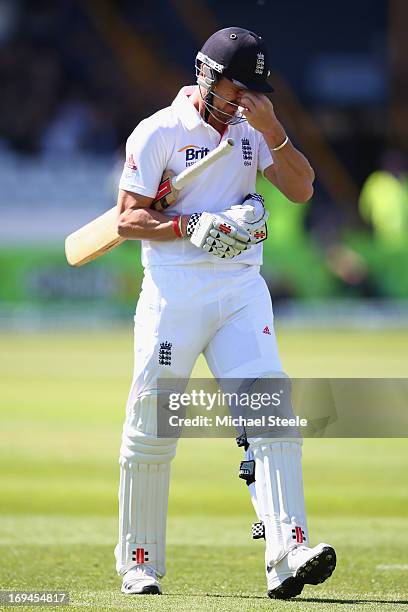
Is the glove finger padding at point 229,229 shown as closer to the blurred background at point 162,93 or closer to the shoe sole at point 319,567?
the shoe sole at point 319,567

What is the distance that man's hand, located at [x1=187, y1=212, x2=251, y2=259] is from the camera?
15.8ft

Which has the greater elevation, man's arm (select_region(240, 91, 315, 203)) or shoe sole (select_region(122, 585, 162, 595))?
man's arm (select_region(240, 91, 315, 203))

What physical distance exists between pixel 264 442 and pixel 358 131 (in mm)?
21248

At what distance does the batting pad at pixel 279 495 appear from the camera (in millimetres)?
4773

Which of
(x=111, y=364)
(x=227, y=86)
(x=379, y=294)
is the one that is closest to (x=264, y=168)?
(x=227, y=86)

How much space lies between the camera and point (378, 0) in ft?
84.8

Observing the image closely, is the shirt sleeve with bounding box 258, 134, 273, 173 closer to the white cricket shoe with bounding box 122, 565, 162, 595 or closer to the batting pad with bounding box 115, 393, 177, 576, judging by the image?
the batting pad with bounding box 115, 393, 177, 576

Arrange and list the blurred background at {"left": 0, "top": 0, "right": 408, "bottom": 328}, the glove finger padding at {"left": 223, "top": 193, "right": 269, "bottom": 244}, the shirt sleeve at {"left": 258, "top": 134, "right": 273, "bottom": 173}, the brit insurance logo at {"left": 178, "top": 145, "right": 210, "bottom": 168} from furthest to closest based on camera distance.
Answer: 1. the blurred background at {"left": 0, "top": 0, "right": 408, "bottom": 328}
2. the shirt sleeve at {"left": 258, "top": 134, "right": 273, "bottom": 173}
3. the brit insurance logo at {"left": 178, "top": 145, "right": 210, "bottom": 168}
4. the glove finger padding at {"left": 223, "top": 193, "right": 269, "bottom": 244}

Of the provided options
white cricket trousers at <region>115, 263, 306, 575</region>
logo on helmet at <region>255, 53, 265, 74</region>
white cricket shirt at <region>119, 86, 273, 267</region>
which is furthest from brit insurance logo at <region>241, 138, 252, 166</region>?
white cricket trousers at <region>115, 263, 306, 575</region>

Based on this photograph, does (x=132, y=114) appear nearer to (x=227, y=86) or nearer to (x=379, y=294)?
(x=379, y=294)

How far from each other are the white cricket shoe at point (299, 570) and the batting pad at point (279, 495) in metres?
0.03

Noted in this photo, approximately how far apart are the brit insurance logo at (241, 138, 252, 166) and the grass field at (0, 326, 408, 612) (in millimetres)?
1581

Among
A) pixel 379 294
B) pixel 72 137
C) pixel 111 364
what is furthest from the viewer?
pixel 72 137

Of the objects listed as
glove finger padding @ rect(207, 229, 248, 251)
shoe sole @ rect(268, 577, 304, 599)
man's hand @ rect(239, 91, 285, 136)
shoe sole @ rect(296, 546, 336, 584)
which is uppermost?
man's hand @ rect(239, 91, 285, 136)
